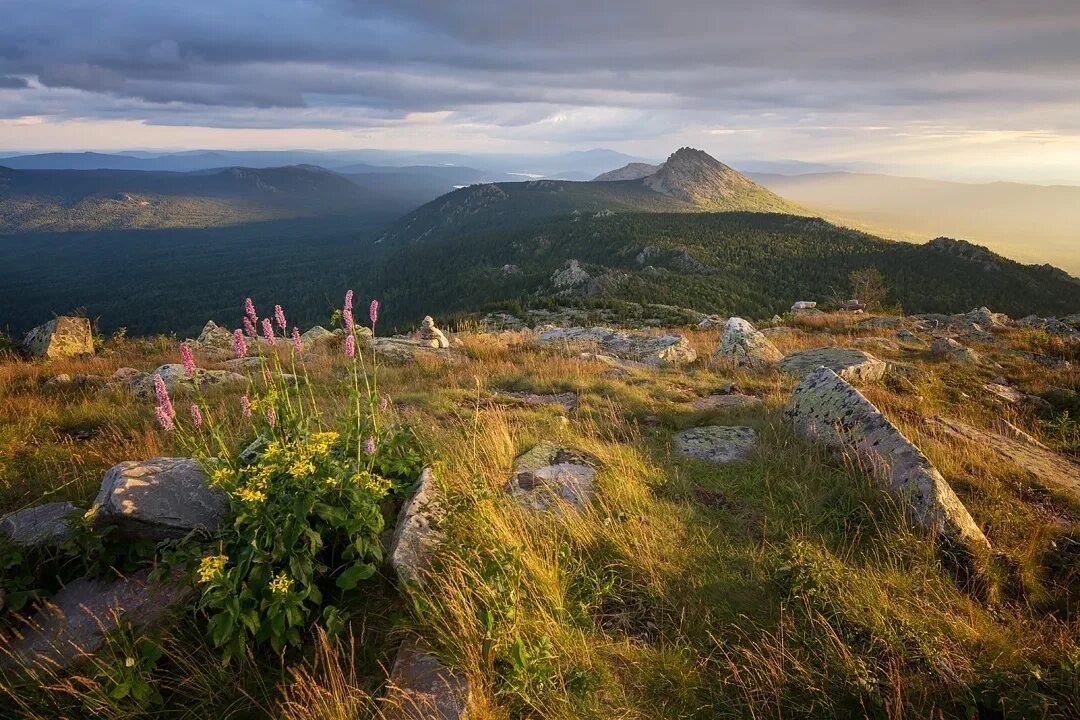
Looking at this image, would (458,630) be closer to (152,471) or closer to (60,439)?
(152,471)

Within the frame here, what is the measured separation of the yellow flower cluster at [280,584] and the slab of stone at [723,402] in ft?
21.1

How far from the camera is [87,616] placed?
3471 mm

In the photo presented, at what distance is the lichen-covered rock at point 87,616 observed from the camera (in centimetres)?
319

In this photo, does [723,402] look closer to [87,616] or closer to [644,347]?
[644,347]

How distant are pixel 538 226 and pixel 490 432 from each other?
159934 mm

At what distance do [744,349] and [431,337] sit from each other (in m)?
9.49

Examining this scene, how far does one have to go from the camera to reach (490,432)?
6.04m

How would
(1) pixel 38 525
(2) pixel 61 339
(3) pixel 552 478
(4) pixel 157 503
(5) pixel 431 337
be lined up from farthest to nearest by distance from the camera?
1. (5) pixel 431 337
2. (2) pixel 61 339
3. (3) pixel 552 478
4. (1) pixel 38 525
5. (4) pixel 157 503

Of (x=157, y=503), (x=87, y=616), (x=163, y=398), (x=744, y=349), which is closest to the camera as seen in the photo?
(x=87, y=616)

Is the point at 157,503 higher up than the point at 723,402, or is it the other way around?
the point at 157,503

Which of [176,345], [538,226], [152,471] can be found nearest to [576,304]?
[176,345]

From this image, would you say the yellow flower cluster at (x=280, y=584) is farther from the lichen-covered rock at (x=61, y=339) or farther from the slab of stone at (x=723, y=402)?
the lichen-covered rock at (x=61, y=339)

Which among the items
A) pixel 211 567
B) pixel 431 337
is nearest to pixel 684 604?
pixel 211 567

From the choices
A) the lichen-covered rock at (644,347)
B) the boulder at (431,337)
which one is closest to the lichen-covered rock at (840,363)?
the lichen-covered rock at (644,347)
